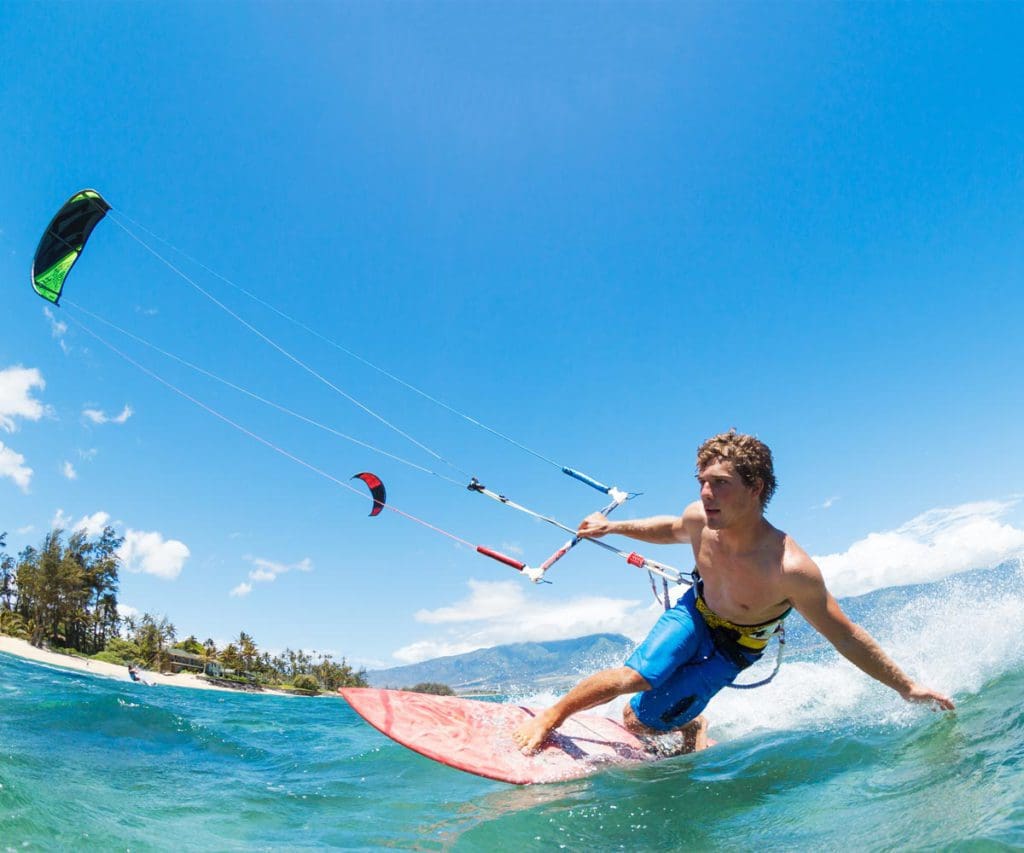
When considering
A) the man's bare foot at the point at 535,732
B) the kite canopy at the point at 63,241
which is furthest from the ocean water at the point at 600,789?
the kite canopy at the point at 63,241

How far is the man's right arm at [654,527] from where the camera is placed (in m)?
5.12

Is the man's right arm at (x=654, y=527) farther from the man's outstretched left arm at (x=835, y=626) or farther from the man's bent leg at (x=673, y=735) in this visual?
the man's bent leg at (x=673, y=735)

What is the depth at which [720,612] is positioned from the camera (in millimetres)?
4867

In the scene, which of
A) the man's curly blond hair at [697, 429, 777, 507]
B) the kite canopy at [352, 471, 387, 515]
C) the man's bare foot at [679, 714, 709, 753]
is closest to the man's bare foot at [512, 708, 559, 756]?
the man's bare foot at [679, 714, 709, 753]

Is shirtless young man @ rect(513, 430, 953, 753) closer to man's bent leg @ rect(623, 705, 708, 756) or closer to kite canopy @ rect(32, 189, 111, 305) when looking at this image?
man's bent leg @ rect(623, 705, 708, 756)

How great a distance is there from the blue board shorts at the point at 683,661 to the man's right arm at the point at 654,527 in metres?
0.52

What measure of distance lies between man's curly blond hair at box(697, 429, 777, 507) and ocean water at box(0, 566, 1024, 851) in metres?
1.91

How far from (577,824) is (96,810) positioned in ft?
9.51

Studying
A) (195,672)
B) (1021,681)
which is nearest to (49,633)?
(195,672)

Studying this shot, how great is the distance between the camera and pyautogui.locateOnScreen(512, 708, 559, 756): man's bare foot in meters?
4.93

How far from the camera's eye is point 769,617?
465 cm

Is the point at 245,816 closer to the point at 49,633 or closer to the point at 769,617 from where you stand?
the point at 769,617

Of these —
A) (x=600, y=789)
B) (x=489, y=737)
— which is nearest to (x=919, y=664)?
(x=600, y=789)

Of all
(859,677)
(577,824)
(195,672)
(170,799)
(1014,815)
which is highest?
(859,677)
